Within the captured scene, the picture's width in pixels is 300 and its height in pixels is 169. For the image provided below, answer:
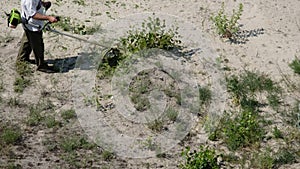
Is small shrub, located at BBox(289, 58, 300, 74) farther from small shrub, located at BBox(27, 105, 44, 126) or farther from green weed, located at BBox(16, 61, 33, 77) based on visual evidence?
green weed, located at BBox(16, 61, 33, 77)

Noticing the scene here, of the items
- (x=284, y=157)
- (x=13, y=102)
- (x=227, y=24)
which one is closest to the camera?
(x=284, y=157)

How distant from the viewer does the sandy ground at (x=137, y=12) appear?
6766 millimetres

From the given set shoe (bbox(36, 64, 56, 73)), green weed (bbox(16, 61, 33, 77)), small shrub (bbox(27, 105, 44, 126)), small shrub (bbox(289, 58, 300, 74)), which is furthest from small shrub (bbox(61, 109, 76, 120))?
Result: small shrub (bbox(289, 58, 300, 74))

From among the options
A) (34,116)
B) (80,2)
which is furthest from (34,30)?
(80,2)

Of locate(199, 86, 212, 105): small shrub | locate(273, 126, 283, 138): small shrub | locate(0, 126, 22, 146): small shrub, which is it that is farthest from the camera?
locate(199, 86, 212, 105): small shrub

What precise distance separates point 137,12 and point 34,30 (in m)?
1.98

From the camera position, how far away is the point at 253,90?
7152 mm

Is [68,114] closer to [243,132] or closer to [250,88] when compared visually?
[243,132]

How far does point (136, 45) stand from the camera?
25.3 ft

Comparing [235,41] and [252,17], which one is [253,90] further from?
[252,17]

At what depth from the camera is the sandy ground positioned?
6.77 meters

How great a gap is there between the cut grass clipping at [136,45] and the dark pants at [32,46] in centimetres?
82

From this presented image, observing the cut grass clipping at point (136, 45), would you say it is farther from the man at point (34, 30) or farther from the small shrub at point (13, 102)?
the small shrub at point (13, 102)

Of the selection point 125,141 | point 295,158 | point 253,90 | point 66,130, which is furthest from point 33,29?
point 295,158
